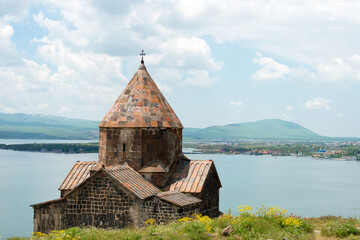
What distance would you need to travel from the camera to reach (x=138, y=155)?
12.8m

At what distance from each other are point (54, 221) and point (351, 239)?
7.70 m

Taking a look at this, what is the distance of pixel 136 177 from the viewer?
12.2 metres

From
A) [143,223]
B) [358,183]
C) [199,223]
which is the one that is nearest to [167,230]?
[199,223]

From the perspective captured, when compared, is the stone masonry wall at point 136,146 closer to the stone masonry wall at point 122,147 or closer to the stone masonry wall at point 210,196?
the stone masonry wall at point 122,147

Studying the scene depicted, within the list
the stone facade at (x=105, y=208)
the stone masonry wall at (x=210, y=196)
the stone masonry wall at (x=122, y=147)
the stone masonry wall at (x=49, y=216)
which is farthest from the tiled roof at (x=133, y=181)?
the stone masonry wall at (x=49, y=216)

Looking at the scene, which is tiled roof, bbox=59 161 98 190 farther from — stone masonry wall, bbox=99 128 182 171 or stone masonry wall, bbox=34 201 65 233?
stone masonry wall, bbox=34 201 65 233

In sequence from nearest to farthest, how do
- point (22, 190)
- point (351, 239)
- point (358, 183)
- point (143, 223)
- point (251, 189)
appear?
point (351, 239), point (143, 223), point (22, 190), point (251, 189), point (358, 183)

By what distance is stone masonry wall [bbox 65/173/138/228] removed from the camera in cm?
1097

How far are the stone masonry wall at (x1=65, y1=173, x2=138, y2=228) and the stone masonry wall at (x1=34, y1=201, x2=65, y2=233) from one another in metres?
0.19

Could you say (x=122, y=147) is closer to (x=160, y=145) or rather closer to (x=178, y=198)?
(x=160, y=145)

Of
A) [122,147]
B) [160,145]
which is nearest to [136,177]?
[122,147]

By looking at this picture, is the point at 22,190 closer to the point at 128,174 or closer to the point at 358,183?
the point at 128,174

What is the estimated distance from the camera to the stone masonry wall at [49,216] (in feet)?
37.6

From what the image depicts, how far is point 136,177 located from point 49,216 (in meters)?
2.67
